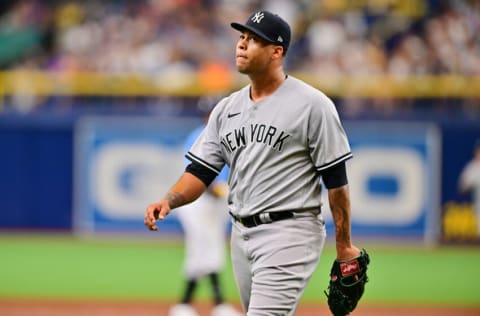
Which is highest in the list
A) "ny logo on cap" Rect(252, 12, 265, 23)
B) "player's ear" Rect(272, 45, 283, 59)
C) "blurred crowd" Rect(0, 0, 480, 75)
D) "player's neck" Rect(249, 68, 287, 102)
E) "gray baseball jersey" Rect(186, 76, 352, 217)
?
"blurred crowd" Rect(0, 0, 480, 75)

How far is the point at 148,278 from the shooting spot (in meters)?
12.4

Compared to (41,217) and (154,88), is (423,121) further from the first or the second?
(41,217)

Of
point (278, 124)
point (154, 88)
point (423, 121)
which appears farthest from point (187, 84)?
point (278, 124)

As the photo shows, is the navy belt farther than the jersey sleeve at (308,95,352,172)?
Yes

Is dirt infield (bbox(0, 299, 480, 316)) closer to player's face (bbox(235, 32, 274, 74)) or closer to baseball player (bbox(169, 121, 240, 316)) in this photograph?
baseball player (bbox(169, 121, 240, 316))

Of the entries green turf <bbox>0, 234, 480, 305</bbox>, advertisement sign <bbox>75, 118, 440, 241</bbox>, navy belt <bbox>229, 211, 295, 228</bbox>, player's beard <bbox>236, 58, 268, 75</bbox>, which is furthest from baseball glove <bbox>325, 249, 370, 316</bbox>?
advertisement sign <bbox>75, 118, 440, 241</bbox>

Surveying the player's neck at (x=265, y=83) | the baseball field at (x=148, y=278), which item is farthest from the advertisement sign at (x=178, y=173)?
the player's neck at (x=265, y=83)

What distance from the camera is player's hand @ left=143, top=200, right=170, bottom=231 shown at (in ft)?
18.0

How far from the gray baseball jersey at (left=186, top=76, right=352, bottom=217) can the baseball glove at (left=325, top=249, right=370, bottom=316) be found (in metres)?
0.37

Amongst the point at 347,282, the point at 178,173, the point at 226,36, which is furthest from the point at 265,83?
the point at 226,36

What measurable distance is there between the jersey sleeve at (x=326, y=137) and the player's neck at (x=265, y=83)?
33 centimetres

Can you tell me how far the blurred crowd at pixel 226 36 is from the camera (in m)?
17.2

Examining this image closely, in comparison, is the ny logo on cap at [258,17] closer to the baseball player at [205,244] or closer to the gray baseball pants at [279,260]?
the gray baseball pants at [279,260]

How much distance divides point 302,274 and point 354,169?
1033 centimetres
